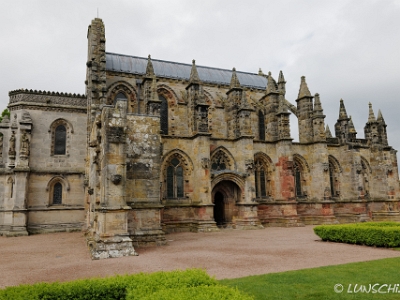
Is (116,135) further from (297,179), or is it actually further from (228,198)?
(297,179)

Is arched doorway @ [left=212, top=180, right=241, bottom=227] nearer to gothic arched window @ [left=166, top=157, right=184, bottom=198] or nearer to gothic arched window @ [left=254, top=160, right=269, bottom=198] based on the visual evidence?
gothic arched window @ [left=254, top=160, right=269, bottom=198]

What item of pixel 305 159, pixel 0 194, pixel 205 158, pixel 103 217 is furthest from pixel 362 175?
pixel 0 194

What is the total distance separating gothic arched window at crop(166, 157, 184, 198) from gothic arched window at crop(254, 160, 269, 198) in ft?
21.2

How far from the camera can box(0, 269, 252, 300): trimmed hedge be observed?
518 centimetres

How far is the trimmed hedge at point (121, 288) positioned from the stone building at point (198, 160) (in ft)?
38.8

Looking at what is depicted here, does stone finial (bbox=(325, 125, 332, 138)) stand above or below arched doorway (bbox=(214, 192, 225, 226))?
above

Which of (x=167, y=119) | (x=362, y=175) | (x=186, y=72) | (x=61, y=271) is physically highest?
(x=186, y=72)

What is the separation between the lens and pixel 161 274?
20.3ft

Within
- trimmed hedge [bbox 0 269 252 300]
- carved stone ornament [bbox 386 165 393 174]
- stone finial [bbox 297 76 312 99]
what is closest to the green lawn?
trimmed hedge [bbox 0 269 252 300]

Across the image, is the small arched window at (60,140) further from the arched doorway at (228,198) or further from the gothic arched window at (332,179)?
the gothic arched window at (332,179)

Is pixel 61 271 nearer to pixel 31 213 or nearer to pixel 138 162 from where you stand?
pixel 138 162

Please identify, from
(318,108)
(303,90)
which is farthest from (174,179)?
(303,90)

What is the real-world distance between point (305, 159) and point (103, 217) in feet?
64.1

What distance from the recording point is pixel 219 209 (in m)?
25.4
